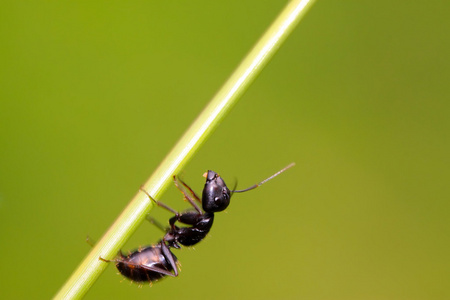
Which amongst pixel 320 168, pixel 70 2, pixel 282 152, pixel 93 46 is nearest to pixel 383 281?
pixel 320 168

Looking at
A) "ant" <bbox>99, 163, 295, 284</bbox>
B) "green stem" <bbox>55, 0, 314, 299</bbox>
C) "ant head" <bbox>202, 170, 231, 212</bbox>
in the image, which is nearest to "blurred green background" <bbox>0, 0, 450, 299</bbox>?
"ant" <bbox>99, 163, 295, 284</bbox>

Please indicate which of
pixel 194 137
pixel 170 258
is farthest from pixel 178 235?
pixel 194 137

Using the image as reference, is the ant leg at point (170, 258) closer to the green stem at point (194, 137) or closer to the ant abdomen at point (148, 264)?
the ant abdomen at point (148, 264)

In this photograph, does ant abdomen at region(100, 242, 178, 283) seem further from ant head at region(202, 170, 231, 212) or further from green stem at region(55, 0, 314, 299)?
green stem at region(55, 0, 314, 299)

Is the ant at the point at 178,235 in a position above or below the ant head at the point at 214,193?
below

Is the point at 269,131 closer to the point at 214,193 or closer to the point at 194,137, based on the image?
the point at 214,193

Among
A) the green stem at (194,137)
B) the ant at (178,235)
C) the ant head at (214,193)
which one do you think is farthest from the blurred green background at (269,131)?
the green stem at (194,137)

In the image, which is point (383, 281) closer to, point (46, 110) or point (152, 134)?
point (152, 134)
